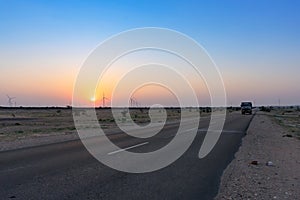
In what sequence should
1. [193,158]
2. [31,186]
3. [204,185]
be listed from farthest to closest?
[193,158]
[204,185]
[31,186]

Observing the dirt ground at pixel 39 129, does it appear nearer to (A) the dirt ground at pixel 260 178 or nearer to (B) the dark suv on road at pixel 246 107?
(A) the dirt ground at pixel 260 178

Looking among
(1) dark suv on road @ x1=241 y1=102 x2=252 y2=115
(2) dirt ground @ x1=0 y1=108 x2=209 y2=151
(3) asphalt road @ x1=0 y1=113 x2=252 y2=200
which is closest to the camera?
(3) asphalt road @ x1=0 y1=113 x2=252 y2=200

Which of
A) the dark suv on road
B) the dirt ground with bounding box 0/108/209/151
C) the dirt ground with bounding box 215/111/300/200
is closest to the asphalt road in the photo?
the dirt ground with bounding box 215/111/300/200

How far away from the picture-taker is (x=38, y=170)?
32.2 feet

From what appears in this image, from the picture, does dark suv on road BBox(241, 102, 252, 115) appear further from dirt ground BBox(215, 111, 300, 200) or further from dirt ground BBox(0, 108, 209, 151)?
dirt ground BBox(215, 111, 300, 200)

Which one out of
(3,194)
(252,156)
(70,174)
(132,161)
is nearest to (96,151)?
(132,161)

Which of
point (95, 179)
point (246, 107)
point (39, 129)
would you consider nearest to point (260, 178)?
point (95, 179)

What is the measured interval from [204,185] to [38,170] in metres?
4.46

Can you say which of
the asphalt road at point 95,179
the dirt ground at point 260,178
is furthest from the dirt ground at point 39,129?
the dirt ground at point 260,178

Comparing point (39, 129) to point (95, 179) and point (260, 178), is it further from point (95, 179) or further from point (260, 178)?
point (260, 178)

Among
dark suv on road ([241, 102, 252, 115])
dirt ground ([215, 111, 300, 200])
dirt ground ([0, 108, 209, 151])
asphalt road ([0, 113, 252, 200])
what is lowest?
dirt ground ([215, 111, 300, 200])

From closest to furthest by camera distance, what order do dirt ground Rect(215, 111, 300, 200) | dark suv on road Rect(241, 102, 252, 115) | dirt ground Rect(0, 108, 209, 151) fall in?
dirt ground Rect(215, 111, 300, 200)
dirt ground Rect(0, 108, 209, 151)
dark suv on road Rect(241, 102, 252, 115)

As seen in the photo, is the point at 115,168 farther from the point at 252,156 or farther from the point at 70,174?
the point at 252,156

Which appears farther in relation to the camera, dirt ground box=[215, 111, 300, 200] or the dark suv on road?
the dark suv on road
